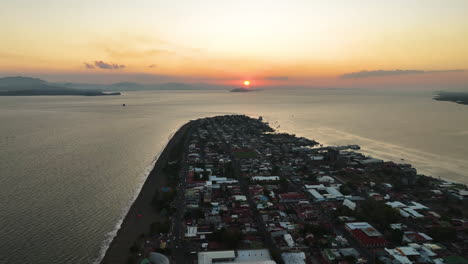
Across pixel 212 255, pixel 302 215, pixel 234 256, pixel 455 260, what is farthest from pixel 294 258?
pixel 455 260

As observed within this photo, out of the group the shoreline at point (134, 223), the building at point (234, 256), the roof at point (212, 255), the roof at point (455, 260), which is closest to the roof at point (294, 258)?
the building at point (234, 256)

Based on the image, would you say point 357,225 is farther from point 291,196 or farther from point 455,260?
point 291,196

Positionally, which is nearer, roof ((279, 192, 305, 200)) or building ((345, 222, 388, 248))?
building ((345, 222, 388, 248))

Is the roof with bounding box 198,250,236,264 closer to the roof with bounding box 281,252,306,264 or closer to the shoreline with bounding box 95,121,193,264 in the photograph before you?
the roof with bounding box 281,252,306,264

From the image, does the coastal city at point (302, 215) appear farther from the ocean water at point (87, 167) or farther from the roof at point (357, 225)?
the ocean water at point (87, 167)

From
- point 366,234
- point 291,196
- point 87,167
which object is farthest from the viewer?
point 87,167

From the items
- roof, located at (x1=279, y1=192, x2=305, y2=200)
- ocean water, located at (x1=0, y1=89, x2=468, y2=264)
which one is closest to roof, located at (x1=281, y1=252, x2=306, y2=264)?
roof, located at (x1=279, y1=192, x2=305, y2=200)

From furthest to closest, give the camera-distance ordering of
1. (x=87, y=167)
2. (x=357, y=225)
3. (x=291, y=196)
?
1. (x=87, y=167)
2. (x=291, y=196)
3. (x=357, y=225)

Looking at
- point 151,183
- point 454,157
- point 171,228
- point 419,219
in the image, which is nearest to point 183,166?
point 151,183

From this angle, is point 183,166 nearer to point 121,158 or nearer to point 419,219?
point 121,158
